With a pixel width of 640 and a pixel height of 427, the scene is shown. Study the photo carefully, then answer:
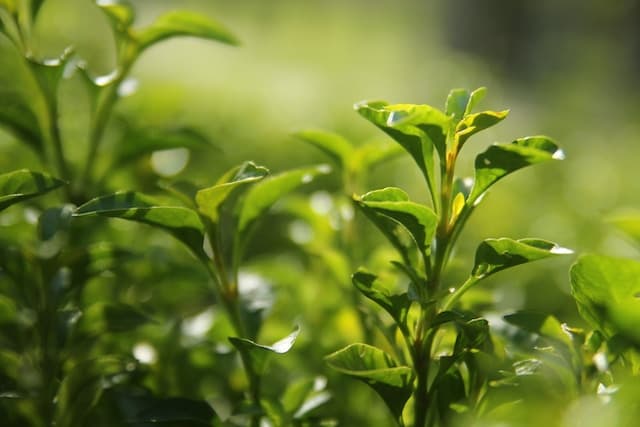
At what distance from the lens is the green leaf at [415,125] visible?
0.77 meters

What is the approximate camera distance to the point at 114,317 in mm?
1007

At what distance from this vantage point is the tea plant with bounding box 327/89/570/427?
0.78m

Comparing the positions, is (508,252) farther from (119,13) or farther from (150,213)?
(119,13)

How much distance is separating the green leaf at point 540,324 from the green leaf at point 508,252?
103 mm

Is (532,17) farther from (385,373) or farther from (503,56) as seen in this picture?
(385,373)

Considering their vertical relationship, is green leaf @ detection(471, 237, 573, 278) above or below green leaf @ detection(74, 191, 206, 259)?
above

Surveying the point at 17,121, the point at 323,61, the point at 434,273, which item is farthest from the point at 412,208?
the point at 323,61

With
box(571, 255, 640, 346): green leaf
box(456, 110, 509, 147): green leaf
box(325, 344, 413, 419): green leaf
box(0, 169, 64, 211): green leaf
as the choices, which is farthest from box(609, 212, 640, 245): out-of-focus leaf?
box(0, 169, 64, 211): green leaf

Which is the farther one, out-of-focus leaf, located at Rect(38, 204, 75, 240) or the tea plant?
out-of-focus leaf, located at Rect(38, 204, 75, 240)

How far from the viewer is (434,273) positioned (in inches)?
33.2

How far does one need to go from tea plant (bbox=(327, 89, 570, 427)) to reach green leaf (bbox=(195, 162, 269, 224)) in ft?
0.37

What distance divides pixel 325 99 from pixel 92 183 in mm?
3154

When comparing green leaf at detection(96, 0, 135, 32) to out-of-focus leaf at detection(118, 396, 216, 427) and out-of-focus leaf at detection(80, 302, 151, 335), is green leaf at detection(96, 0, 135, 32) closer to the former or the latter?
out-of-focus leaf at detection(80, 302, 151, 335)

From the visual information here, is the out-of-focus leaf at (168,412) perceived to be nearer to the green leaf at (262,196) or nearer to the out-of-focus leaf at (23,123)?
the green leaf at (262,196)
